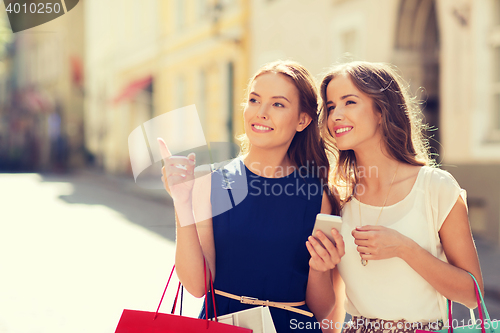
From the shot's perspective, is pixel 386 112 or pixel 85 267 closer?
pixel 386 112

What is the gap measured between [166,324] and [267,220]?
0.55 m

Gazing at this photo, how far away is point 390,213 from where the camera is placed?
190 cm

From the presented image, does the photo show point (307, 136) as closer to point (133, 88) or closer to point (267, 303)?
point (267, 303)

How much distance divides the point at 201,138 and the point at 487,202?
6.76 meters

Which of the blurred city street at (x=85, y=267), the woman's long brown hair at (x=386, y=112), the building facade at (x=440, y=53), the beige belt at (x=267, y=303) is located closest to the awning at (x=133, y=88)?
the building facade at (x=440, y=53)

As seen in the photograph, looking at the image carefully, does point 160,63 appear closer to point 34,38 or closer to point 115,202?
point 115,202

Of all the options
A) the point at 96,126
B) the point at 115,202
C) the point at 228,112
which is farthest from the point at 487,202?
the point at 96,126

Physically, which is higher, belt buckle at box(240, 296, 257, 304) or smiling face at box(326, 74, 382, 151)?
smiling face at box(326, 74, 382, 151)

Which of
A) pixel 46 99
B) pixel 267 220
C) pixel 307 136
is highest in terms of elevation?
pixel 46 99

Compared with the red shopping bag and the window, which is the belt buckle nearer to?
the red shopping bag

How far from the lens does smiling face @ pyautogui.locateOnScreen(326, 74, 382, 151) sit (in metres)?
1.96

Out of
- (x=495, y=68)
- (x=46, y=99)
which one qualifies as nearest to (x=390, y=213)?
(x=495, y=68)

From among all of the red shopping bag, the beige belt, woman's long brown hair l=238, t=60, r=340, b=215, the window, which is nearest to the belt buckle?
the beige belt

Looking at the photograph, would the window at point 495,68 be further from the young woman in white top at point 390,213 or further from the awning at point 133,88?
the awning at point 133,88
